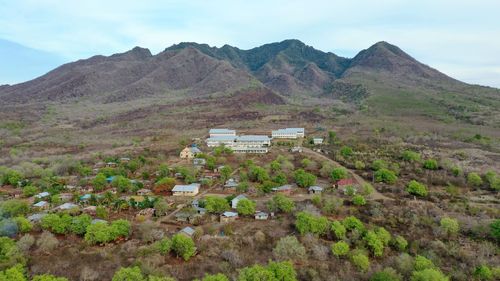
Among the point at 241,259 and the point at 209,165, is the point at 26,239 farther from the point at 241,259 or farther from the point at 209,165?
the point at 209,165

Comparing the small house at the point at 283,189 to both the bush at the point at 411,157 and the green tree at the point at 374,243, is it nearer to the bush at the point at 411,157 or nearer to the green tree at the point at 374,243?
the green tree at the point at 374,243

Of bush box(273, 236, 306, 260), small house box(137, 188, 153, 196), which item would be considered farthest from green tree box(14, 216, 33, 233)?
bush box(273, 236, 306, 260)

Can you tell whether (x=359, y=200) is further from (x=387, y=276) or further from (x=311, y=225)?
(x=387, y=276)

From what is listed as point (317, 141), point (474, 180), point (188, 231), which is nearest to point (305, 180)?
point (188, 231)

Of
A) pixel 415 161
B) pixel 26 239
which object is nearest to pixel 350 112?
pixel 415 161

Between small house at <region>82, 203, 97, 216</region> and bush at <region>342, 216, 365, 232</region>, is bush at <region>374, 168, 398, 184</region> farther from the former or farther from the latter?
small house at <region>82, 203, 97, 216</region>
